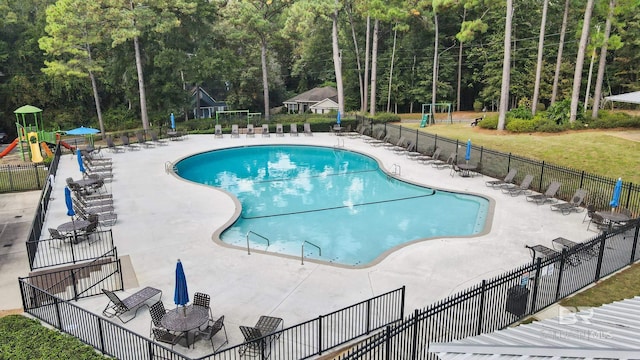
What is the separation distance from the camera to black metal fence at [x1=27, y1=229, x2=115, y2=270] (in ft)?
39.8

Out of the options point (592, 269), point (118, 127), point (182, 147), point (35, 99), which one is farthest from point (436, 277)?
point (35, 99)

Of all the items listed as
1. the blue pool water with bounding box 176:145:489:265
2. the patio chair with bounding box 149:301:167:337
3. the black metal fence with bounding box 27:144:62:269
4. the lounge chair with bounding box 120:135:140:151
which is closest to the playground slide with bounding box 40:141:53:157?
the lounge chair with bounding box 120:135:140:151

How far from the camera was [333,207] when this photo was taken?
61.7 ft

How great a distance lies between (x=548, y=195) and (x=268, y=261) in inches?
458

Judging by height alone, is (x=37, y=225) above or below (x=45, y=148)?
below

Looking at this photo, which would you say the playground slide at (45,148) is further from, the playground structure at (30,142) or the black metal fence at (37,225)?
the black metal fence at (37,225)

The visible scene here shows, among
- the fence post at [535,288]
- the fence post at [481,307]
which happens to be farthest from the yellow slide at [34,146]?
the fence post at [535,288]

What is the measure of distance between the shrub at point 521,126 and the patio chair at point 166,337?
25.6 meters

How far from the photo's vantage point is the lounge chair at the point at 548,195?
57.4ft

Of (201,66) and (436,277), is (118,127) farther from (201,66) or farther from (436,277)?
(436,277)

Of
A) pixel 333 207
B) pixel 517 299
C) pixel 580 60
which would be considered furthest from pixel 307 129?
pixel 517 299

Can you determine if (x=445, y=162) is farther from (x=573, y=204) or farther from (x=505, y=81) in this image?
(x=505, y=81)

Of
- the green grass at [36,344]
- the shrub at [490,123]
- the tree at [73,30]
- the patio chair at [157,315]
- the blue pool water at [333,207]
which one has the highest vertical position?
the tree at [73,30]

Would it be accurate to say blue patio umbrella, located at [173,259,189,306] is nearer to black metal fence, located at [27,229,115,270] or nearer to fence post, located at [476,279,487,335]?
black metal fence, located at [27,229,115,270]
